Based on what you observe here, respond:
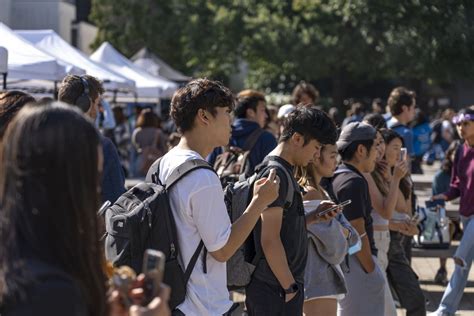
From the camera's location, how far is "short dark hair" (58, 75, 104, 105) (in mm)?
5305

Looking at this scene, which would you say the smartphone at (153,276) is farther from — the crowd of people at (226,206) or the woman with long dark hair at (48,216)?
the woman with long dark hair at (48,216)

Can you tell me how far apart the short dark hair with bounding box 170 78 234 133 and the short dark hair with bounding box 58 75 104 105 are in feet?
3.36

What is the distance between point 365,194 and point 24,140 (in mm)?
4145

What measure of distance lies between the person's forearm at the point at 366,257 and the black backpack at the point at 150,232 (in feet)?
7.25

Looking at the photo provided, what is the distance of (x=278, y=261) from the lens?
500cm

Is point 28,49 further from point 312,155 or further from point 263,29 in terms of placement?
point 263,29

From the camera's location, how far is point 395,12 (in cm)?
1375

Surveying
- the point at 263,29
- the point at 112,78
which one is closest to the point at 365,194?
the point at 112,78

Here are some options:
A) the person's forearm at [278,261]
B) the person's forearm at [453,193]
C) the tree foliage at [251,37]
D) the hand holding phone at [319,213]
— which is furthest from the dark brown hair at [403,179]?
the tree foliage at [251,37]

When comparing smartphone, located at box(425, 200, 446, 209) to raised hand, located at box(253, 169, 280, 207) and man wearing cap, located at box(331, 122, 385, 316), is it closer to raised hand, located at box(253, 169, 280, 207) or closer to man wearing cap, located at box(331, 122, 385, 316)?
man wearing cap, located at box(331, 122, 385, 316)

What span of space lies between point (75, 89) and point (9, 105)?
1233 mm

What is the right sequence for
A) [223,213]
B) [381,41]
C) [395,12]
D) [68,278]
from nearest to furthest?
[68,278] → [223,213] → [395,12] → [381,41]

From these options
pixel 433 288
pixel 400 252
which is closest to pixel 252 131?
pixel 400 252

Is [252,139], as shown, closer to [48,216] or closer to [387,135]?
[387,135]
